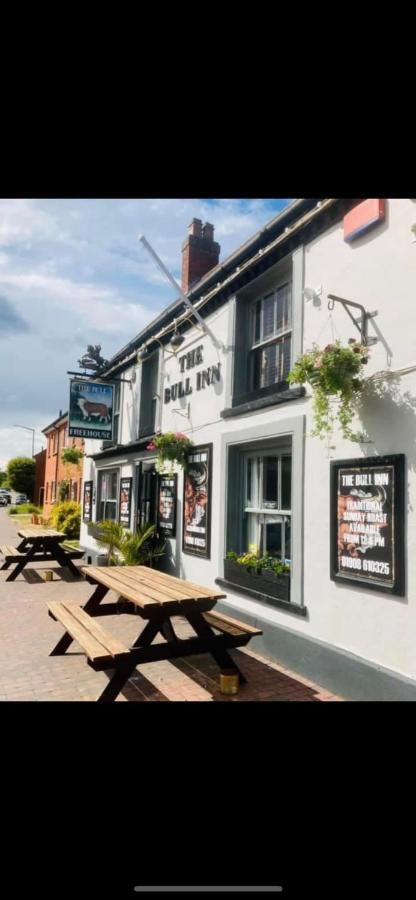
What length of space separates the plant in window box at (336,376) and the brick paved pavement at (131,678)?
233 centimetres

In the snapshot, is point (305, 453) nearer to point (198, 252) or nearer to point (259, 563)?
point (259, 563)

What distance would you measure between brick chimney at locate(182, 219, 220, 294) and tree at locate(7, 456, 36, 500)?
3526cm

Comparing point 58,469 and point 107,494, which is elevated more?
point 58,469

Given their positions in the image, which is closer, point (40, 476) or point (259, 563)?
point (259, 563)

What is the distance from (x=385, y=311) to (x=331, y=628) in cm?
280

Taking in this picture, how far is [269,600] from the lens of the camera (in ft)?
17.6

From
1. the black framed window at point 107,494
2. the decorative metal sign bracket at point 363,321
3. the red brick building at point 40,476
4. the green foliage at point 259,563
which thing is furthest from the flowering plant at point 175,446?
the red brick building at point 40,476

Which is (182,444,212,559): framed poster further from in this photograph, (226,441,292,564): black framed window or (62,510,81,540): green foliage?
(62,510,81,540): green foliage

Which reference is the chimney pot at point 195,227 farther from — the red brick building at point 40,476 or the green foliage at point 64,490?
the red brick building at point 40,476

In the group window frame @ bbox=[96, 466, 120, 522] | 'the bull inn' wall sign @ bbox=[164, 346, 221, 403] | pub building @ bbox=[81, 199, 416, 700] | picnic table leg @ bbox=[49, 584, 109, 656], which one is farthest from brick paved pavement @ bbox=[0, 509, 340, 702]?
window frame @ bbox=[96, 466, 120, 522]

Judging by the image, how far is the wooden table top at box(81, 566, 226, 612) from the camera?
402cm

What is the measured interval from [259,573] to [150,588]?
1.56 m

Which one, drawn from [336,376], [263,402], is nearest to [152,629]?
[336,376]
